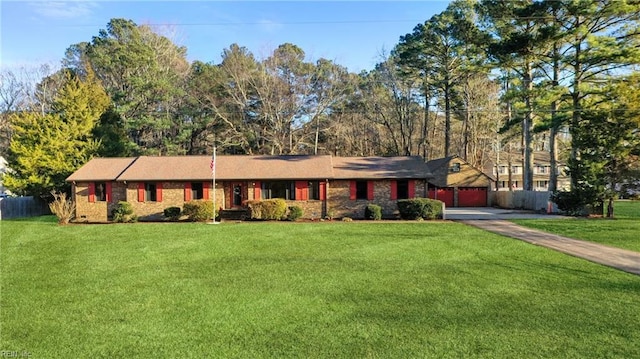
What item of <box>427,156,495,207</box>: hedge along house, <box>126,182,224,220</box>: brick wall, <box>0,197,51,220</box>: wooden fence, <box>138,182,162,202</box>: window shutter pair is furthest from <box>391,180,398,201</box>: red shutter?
<box>0,197,51,220</box>: wooden fence

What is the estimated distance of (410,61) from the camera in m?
37.1

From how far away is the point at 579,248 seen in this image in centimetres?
1316

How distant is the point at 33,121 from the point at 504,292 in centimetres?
3191

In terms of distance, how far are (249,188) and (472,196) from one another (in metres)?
21.1

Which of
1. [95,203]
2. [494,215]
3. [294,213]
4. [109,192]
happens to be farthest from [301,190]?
[95,203]

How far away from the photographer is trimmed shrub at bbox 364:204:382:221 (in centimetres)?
2323

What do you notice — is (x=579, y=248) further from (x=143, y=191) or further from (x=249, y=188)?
(x=143, y=191)

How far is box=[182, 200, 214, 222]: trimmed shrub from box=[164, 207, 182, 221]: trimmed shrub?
0.71 metres

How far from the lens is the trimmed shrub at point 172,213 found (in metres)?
23.6

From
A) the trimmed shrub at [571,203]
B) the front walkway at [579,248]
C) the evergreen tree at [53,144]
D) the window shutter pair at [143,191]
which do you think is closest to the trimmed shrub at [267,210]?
the window shutter pair at [143,191]

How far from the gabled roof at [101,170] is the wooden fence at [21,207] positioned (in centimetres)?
555

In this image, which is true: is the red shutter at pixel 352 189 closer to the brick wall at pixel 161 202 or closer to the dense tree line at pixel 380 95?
the brick wall at pixel 161 202

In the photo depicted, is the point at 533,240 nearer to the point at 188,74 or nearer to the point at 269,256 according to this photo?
the point at 269,256

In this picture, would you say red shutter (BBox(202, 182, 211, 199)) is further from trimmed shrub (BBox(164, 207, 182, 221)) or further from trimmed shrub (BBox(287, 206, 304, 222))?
trimmed shrub (BBox(287, 206, 304, 222))
